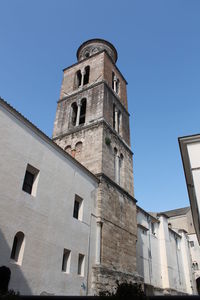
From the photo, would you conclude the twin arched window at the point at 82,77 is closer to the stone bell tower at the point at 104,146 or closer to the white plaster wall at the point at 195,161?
the stone bell tower at the point at 104,146

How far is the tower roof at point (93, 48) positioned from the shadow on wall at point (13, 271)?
73.4ft

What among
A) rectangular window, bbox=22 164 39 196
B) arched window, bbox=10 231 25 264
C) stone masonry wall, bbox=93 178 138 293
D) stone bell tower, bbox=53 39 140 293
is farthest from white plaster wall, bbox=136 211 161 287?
arched window, bbox=10 231 25 264

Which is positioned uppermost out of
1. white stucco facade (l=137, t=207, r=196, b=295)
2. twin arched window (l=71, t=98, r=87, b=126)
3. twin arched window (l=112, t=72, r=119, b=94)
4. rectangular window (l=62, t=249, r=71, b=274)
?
twin arched window (l=112, t=72, r=119, b=94)

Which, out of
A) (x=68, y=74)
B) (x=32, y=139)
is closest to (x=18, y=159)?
(x=32, y=139)

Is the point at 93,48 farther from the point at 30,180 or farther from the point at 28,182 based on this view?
the point at 28,182

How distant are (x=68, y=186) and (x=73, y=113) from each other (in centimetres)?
1002

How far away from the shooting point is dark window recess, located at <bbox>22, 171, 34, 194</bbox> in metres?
10.7

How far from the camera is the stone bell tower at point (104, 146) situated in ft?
46.6

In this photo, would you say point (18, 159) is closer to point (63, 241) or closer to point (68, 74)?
point (63, 241)

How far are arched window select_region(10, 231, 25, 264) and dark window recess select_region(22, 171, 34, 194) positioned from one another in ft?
6.23

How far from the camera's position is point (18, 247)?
31.1 feet

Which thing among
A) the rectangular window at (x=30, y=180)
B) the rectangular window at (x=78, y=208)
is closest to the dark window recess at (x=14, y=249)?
the rectangular window at (x=30, y=180)

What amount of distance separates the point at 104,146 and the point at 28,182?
758cm

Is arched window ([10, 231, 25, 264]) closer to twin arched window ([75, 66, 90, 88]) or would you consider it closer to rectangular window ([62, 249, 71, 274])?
rectangular window ([62, 249, 71, 274])
